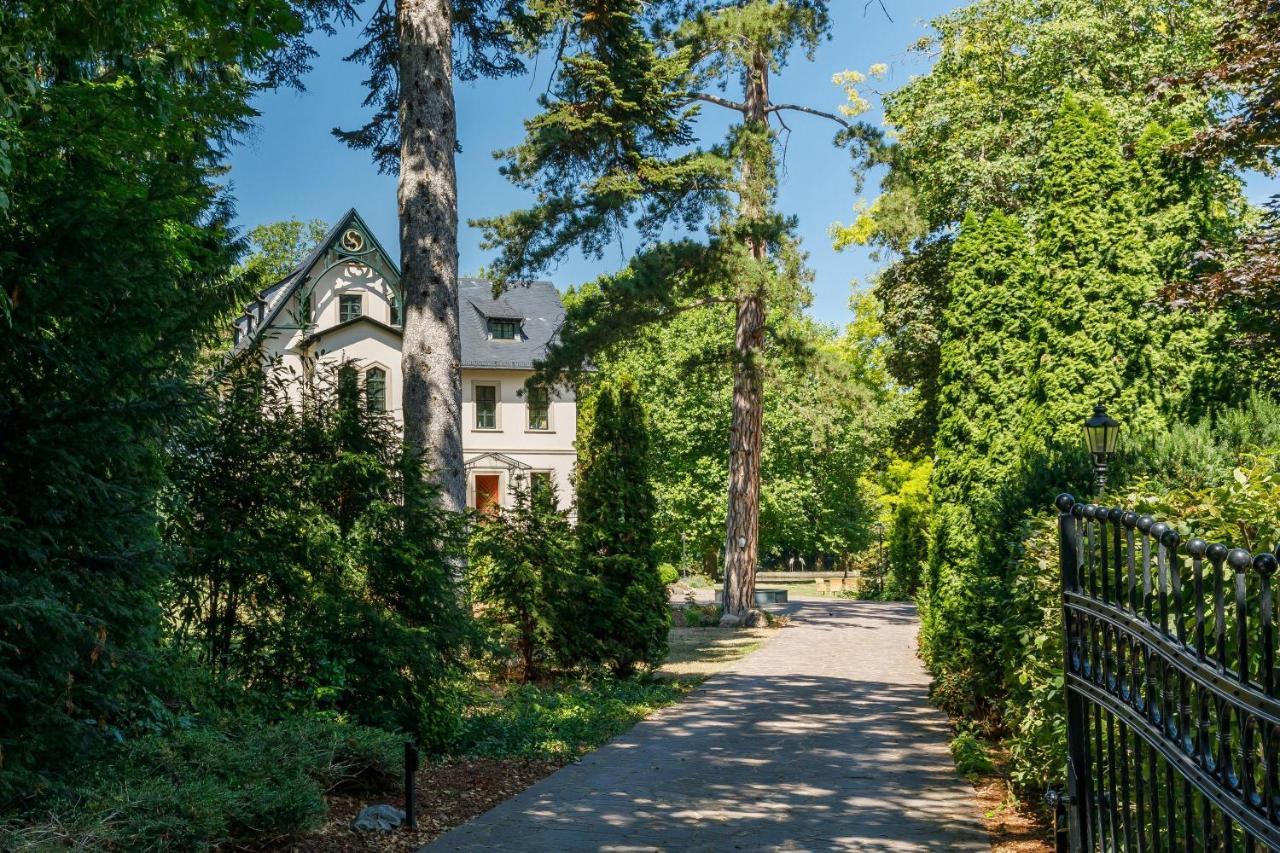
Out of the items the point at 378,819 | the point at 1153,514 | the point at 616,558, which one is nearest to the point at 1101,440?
the point at 1153,514

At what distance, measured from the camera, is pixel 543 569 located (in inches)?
522

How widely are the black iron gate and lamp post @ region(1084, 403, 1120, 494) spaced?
3.48m

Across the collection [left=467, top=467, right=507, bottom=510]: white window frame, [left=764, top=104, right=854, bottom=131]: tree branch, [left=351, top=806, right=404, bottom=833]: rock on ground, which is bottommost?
[left=351, top=806, right=404, bottom=833]: rock on ground

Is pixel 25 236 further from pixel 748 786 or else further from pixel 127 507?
pixel 748 786

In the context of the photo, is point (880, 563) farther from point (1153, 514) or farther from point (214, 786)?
point (214, 786)

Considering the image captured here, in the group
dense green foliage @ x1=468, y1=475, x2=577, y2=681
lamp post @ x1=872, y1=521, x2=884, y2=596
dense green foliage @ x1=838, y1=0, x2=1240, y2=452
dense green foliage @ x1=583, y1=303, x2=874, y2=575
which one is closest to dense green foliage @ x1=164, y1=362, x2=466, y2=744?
dense green foliage @ x1=468, y1=475, x2=577, y2=681

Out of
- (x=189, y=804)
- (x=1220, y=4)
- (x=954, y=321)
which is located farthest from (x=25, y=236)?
(x=1220, y=4)

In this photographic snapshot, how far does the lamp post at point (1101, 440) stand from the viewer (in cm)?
762

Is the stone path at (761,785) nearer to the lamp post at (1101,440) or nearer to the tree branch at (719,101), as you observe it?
the lamp post at (1101,440)

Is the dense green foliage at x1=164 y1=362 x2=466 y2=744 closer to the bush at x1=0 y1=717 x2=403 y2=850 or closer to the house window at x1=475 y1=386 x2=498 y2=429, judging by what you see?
the bush at x1=0 y1=717 x2=403 y2=850

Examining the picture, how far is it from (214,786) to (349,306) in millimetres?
31449

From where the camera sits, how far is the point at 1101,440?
7.88m

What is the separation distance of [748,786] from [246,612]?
4.27 m

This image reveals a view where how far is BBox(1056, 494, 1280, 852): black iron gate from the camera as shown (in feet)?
6.62
